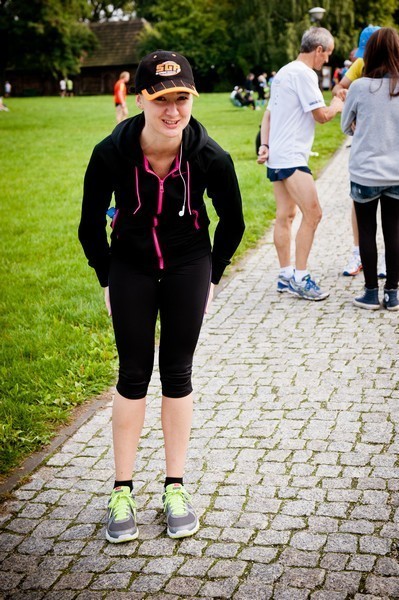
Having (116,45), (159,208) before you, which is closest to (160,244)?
(159,208)

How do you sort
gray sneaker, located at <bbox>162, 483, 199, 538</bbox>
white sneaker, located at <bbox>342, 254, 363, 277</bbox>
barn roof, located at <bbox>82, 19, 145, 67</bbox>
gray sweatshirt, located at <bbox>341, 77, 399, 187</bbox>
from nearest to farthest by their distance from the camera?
1. gray sneaker, located at <bbox>162, 483, 199, 538</bbox>
2. gray sweatshirt, located at <bbox>341, 77, 399, 187</bbox>
3. white sneaker, located at <bbox>342, 254, 363, 277</bbox>
4. barn roof, located at <bbox>82, 19, 145, 67</bbox>

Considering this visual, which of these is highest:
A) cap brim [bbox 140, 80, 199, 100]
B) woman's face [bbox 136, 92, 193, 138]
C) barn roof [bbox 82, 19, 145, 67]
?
cap brim [bbox 140, 80, 199, 100]

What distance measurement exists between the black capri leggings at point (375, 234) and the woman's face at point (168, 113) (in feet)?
11.9

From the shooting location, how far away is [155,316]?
345cm

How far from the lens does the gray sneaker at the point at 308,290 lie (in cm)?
706

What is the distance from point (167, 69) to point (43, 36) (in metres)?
69.8

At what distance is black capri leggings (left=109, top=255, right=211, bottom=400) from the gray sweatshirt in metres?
3.20

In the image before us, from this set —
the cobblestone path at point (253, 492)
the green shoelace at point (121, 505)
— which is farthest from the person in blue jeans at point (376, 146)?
the green shoelace at point (121, 505)

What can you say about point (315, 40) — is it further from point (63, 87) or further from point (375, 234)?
point (63, 87)

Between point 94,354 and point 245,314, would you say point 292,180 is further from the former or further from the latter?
point 94,354

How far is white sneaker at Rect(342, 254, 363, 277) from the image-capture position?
7734 mm

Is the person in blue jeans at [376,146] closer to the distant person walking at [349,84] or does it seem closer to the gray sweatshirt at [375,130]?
the gray sweatshirt at [375,130]

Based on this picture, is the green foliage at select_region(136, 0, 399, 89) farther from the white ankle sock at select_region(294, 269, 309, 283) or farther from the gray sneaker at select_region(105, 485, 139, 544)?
the gray sneaker at select_region(105, 485, 139, 544)

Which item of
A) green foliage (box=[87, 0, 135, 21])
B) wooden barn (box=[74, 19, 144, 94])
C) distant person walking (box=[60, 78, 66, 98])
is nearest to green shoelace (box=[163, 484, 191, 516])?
distant person walking (box=[60, 78, 66, 98])
